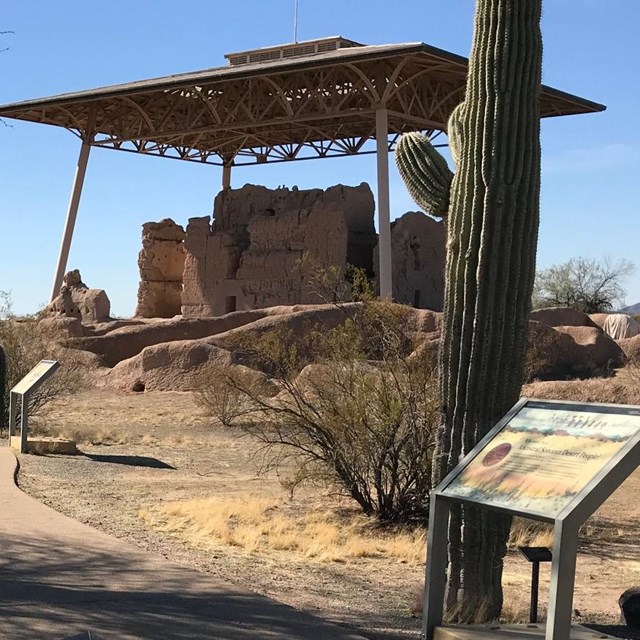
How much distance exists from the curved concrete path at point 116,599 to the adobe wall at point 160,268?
104 feet

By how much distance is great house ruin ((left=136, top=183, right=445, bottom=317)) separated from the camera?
31.7 m

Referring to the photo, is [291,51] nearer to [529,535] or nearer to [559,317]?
[559,317]

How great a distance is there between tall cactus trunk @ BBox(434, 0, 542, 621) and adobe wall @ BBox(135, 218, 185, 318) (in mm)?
33168

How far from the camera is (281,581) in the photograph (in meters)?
7.85

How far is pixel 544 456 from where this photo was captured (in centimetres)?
503

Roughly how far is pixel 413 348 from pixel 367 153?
1046 inches

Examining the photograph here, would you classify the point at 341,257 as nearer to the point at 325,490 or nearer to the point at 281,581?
the point at 325,490

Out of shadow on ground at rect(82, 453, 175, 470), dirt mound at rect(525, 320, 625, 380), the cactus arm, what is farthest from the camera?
dirt mound at rect(525, 320, 625, 380)

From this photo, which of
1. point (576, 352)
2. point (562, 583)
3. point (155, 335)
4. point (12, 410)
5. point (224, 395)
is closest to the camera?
point (562, 583)

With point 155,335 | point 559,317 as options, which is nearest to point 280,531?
point 155,335

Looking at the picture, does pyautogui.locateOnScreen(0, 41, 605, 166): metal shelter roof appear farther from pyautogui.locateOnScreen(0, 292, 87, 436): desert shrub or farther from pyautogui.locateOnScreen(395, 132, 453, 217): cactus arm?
pyautogui.locateOnScreen(395, 132, 453, 217): cactus arm

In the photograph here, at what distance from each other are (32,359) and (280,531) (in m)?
12.1

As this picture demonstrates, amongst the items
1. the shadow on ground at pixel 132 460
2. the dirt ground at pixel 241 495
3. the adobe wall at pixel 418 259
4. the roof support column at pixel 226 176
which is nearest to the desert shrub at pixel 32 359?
the dirt ground at pixel 241 495

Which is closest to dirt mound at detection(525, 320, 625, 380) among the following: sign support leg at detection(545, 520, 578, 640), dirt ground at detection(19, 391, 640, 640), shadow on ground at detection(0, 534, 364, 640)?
dirt ground at detection(19, 391, 640, 640)
